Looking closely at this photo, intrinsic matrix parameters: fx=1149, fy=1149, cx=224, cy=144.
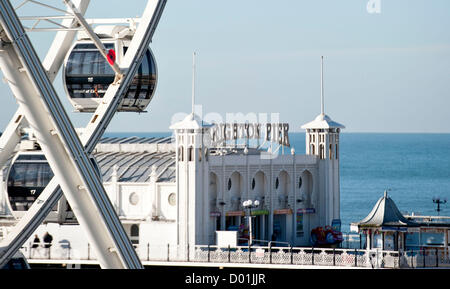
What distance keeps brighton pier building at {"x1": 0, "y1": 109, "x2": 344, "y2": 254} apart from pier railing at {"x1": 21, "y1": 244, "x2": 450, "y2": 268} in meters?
0.65

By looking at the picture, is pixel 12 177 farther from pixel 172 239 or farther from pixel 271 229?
pixel 271 229

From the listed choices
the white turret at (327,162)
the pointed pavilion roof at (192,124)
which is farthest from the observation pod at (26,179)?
the white turret at (327,162)

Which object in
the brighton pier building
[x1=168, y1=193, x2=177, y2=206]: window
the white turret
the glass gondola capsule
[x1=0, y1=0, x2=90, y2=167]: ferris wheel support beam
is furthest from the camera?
the white turret

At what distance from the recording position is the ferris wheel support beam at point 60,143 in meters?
15.2

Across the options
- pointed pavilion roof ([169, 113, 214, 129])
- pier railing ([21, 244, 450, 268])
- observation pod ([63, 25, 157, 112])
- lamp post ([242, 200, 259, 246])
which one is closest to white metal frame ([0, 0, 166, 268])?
observation pod ([63, 25, 157, 112])

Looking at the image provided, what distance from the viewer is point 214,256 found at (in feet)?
151

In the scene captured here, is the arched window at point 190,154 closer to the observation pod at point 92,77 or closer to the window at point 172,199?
the window at point 172,199

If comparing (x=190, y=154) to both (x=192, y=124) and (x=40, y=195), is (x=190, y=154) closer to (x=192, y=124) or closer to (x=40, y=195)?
(x=192, y=124)

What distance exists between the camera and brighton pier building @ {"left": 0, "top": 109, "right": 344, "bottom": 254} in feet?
162

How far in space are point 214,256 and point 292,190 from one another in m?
9.43

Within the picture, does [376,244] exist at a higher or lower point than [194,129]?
lower

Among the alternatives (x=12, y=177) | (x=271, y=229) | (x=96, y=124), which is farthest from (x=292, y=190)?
(x=96, y=124)

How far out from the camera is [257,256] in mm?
45594

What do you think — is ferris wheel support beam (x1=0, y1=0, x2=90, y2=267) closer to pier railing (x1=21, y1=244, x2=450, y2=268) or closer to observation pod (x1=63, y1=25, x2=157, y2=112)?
observation pod (x1=63, y1=25, x2=157, y2=112)
